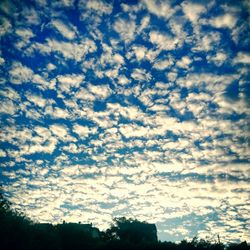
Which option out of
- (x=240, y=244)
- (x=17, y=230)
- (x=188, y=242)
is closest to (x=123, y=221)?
(x=188, y=242)

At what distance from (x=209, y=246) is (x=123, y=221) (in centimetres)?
2406

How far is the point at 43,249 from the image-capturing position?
3359cm

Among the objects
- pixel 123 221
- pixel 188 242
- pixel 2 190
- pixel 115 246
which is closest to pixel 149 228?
pixel 123 221

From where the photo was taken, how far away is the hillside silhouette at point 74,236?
28.8 meters

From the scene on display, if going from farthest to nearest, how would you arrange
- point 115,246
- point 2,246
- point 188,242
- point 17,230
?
point 188,242 < point 115,246 < point 17,230 < point 2,246

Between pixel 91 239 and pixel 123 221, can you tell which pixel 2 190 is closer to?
pixel 91 239

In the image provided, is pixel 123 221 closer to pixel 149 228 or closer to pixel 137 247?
pixel 149 228

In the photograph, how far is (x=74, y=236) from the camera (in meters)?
43.0

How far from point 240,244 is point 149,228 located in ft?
73.2

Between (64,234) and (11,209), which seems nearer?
(11,209)

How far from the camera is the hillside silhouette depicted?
28844 mm

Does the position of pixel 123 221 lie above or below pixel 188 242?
above

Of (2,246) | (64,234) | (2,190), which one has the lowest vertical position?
(2,246)

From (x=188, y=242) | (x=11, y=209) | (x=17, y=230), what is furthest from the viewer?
(x=188, y=242)
